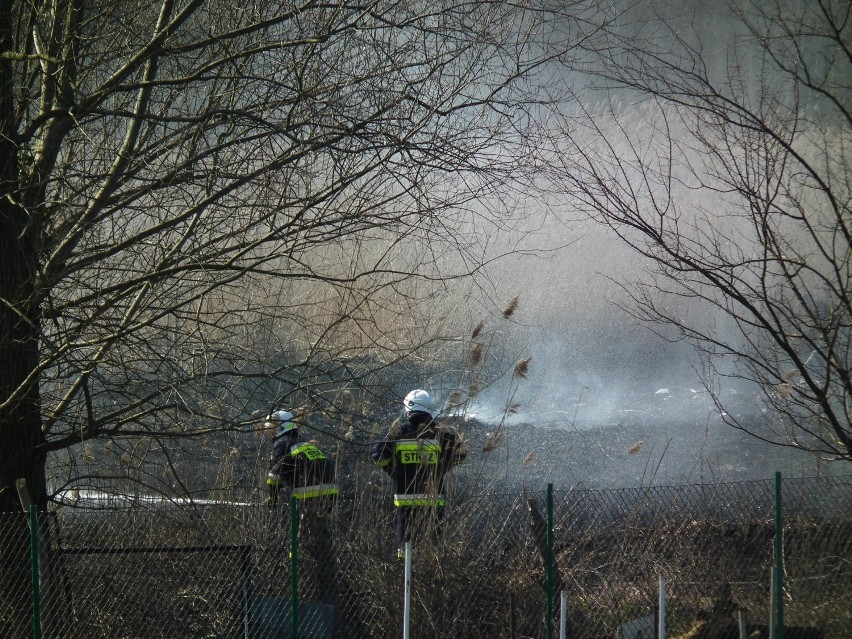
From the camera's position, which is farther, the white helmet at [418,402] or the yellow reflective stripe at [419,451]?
the white helmet at [418,402]

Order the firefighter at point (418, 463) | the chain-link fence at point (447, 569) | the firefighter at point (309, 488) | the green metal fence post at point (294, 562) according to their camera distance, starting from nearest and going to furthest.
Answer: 1. the green metal fence post at point (294, 562)
2. the chain-link fence at point (447, 569)
3. the firefighter at point (309, 488)
4. the firefighter at point (418, 463)

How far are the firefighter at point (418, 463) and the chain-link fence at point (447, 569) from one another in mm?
129

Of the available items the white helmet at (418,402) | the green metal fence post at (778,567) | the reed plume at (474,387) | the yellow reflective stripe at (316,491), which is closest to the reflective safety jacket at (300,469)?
the yellow reflective stripe at (316,491)

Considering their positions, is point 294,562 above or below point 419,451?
below

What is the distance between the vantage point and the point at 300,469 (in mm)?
6559

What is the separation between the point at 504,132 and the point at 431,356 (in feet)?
4.86

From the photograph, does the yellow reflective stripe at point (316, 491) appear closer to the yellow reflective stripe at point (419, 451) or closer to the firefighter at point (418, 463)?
the firefighter at point (418, 463)

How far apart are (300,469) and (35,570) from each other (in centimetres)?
214

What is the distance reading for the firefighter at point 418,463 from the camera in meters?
5.86

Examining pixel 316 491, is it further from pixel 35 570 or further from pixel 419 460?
pixel 35 570

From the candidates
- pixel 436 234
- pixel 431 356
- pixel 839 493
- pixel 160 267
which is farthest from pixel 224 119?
pixel 839 493

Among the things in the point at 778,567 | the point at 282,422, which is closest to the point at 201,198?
the point at 282,422

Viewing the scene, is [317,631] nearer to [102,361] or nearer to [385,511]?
[385,511]

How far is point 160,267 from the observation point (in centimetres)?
484
